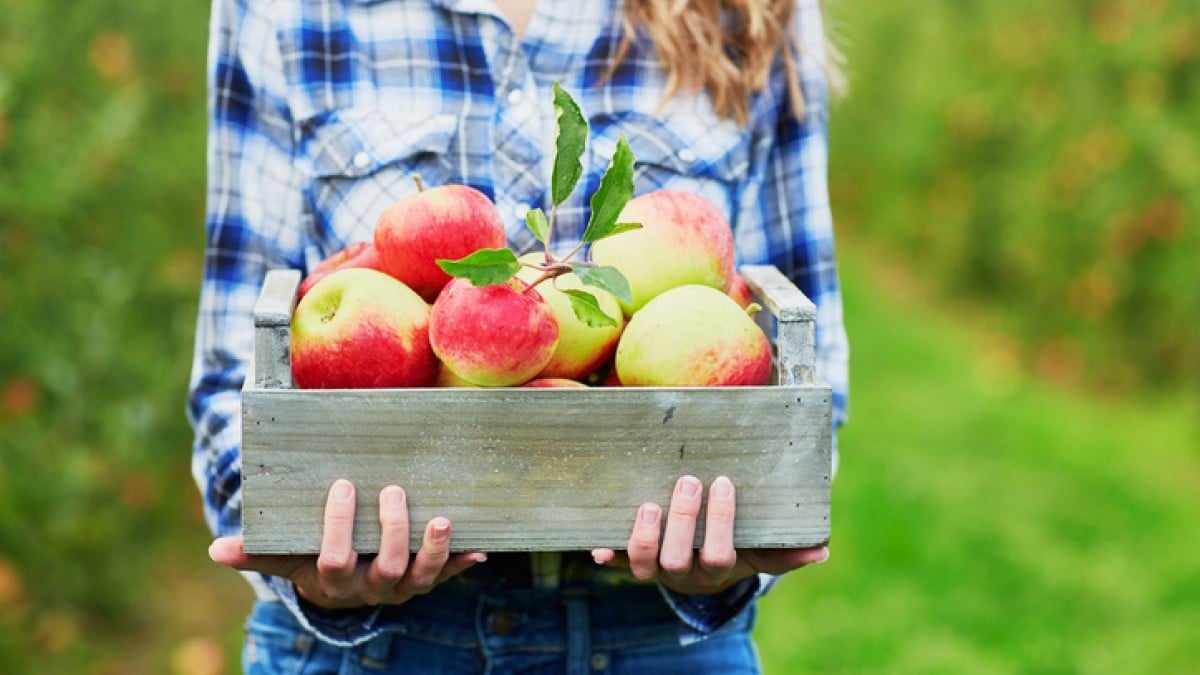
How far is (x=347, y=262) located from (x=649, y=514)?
411 mm

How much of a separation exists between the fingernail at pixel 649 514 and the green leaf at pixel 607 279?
19 cm

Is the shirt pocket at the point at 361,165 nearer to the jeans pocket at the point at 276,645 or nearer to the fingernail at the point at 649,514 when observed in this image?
the jeans pocket at the point at 276,645

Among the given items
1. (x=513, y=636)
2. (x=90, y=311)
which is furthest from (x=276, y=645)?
(x=90, y=311)

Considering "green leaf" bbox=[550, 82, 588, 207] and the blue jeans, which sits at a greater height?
"green leaf" bbox=[550, 82, 588, 207]

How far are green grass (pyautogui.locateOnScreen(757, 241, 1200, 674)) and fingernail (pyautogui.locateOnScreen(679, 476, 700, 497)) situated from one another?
8.99 ft

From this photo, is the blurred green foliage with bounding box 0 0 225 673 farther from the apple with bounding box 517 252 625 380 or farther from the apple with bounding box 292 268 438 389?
the apple with bounding box 517 252 625 380

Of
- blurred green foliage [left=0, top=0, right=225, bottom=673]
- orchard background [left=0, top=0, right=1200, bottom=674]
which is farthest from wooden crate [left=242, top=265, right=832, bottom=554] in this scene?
blurred green foliage [left=0, top=0, right=225, bottom=673]

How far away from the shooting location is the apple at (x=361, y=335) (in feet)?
4.21

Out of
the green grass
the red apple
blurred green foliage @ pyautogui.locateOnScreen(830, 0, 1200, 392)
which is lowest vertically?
the green grass

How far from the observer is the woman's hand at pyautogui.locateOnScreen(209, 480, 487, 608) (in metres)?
1.26

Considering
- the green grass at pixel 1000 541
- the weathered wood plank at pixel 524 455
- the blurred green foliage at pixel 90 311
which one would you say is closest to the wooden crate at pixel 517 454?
the weathered wood plank at pixel 524 455

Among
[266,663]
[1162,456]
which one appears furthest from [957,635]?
[266,663]

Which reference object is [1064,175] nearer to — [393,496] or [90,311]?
[90,311]

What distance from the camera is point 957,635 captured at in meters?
4.05
